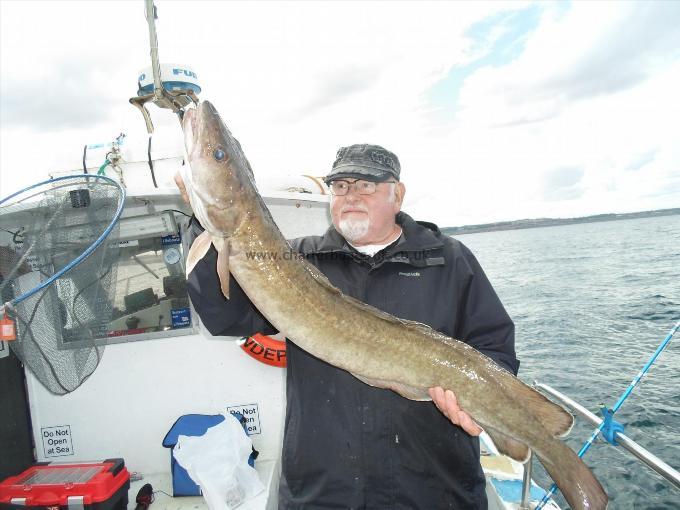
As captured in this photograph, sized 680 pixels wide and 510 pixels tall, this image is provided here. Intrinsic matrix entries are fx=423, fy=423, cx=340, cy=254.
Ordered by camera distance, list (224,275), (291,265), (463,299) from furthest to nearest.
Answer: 1. (463,299)
2. (291,265)
3. (224,275)

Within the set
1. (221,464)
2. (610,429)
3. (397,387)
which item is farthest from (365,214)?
(221,464)

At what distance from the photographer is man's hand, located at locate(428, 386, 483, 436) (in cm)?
262

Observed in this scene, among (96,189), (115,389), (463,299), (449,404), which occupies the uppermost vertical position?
(96,189)

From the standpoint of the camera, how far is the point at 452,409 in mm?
2635

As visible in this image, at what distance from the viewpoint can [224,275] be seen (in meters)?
2.43

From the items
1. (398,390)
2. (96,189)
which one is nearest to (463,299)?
(398,390)

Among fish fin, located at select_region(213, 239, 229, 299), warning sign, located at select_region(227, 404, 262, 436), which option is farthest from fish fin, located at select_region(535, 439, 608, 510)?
warning sign, located at select_region(227, 404, 262, 436)

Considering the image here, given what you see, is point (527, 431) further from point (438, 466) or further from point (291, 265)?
point (291, 265)

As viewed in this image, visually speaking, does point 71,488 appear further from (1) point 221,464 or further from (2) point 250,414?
(2) point 250,414

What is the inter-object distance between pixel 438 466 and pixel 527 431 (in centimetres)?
61

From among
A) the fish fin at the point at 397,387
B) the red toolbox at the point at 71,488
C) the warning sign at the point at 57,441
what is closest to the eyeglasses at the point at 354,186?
the fish fin at the point at 397,387

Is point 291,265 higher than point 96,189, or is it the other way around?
point 96,189

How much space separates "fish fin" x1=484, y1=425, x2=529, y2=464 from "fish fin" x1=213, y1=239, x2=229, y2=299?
1.86m

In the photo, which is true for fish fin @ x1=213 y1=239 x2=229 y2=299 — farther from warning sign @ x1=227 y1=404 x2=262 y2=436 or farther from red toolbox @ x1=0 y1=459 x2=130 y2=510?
warning sign @ x1=227 y1=404 x2=262 y2=436
